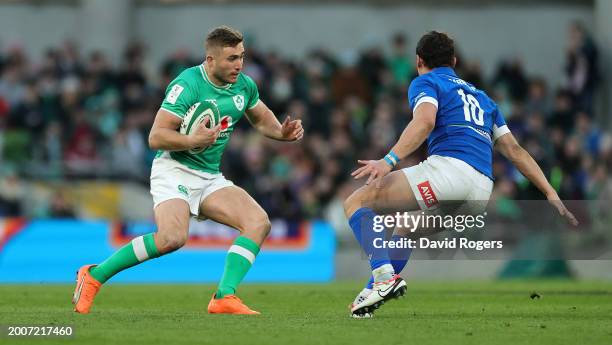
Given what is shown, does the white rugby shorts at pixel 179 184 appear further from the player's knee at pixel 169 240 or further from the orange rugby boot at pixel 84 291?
the orange rugby boot at pixel 84 291

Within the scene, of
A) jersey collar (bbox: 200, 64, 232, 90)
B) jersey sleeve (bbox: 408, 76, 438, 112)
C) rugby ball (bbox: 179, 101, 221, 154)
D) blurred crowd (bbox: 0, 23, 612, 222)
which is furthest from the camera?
blurred crowd (bbox: 0, 23, 612, 222)

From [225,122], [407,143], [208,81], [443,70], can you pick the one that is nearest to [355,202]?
[407,143]

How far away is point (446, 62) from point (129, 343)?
3.63 m

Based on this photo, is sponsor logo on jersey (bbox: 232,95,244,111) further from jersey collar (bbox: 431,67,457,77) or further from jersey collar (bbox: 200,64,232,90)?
jersey collar (bbox: 431,67,457,77)

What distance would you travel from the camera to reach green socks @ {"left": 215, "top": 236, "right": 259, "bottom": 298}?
991 cm

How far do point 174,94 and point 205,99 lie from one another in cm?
30

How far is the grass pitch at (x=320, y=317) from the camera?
809 cm

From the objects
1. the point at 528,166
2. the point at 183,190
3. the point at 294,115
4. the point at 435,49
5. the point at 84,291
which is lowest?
the point at 294,115

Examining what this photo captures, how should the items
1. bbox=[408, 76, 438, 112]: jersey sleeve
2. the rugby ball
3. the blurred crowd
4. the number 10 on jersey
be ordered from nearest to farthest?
bbox=[408, 76, 438, 112]: jersey sleeve < the number 10 on jersey < the rugby ball < the blurred crowd

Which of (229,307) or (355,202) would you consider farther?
(229,307)

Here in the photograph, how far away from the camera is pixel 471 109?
386 inches

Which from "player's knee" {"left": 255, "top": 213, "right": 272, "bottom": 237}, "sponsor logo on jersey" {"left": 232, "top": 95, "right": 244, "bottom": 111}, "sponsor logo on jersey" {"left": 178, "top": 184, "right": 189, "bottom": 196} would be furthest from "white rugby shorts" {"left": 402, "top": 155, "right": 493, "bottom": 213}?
"sponsor logo on jersey" {"left": 178, "top": 184, "right": 189, "bottom": 196}

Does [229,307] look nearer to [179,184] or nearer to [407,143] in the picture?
[179,184]

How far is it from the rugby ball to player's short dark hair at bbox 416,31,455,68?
1723 mm
